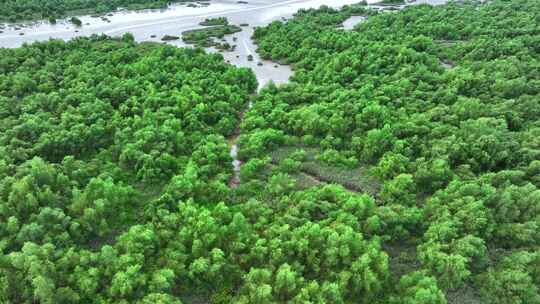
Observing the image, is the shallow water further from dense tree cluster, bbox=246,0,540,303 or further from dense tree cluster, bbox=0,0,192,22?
dense tree cluster, bbox=246,0,540,303

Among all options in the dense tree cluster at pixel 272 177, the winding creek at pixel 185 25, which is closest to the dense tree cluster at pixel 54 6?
the winding creek at pixel 185 25

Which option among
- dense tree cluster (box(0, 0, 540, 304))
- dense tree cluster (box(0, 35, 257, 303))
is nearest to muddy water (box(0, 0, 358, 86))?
dense tree cluster (box(0, 0, 540, 304))

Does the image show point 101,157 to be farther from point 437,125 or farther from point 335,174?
point 437,125

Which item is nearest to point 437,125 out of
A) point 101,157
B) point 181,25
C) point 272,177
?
point 272,177

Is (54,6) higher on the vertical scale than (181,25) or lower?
higher

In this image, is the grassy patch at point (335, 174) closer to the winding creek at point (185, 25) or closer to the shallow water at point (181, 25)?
the winding creek at point (185, 25)

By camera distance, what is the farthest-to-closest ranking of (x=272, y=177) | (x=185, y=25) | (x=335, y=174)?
(x=185, y=25), (x=335, y=174), (x=272, y=177)

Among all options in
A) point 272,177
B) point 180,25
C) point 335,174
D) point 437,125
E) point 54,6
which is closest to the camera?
point 272,177
